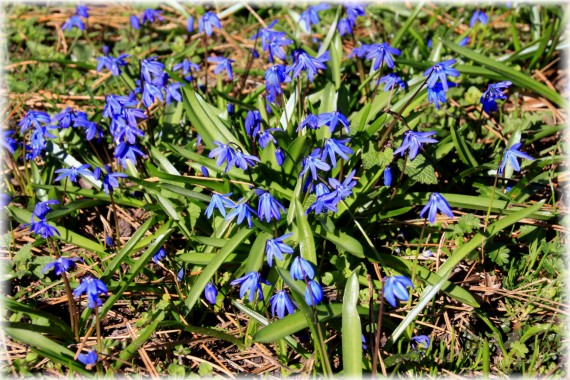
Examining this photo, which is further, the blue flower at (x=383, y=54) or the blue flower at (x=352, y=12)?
the blue flower at (x=352, y=12)

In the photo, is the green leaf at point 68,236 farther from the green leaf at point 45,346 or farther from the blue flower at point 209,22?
the blue flower at point 209,22

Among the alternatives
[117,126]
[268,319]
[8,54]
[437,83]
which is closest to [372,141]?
[437,83]

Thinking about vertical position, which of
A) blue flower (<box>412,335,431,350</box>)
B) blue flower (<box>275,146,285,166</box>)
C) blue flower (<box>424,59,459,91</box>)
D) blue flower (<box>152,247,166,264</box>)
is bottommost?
blue flower (<box>412,335,431,350</box>)

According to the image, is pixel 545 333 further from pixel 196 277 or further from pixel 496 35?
pixel 496 35

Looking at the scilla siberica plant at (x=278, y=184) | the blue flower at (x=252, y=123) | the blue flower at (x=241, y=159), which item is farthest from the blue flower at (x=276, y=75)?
the blue flower at (x=241, y=159)

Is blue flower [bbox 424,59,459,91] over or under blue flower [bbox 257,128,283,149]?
over

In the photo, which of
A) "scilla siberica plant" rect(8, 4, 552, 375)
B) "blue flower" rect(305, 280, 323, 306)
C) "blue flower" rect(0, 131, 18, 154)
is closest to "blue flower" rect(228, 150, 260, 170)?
"scilla siberica plant" rect(8, 4, 552, 375)

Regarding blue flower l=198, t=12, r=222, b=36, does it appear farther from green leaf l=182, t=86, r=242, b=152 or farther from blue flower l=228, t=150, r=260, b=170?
blue flower l=228, t=150, r=260, b=170

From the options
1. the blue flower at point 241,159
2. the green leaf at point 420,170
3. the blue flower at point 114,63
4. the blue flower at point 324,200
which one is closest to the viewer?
the blue flower at point 324,200
